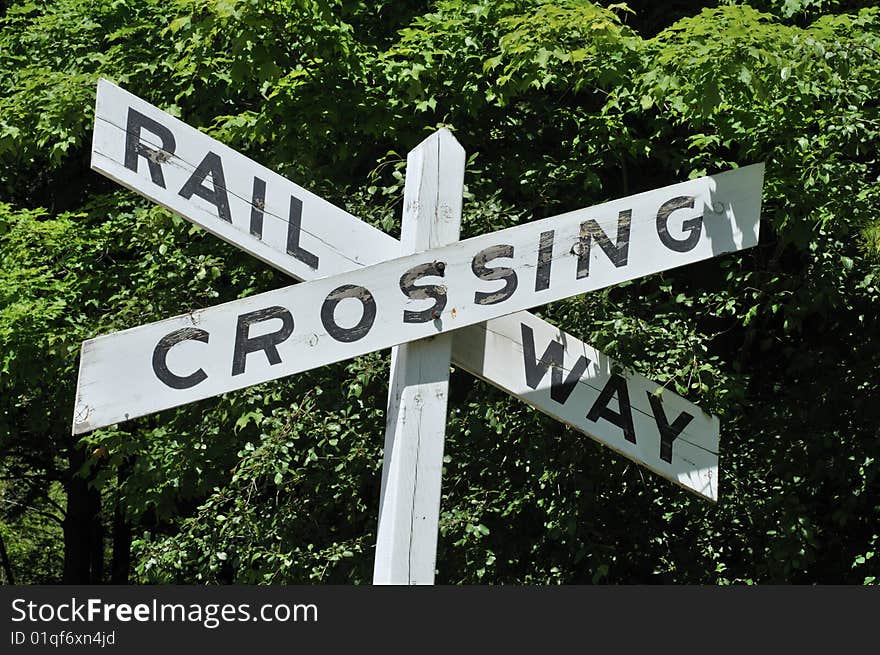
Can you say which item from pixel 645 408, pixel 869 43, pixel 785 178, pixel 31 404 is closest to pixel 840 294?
pixel 785 178

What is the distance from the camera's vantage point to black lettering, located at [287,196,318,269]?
2.34 meters

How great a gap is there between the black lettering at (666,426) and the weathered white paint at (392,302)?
338 millimetres

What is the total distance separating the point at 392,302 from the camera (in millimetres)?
2250

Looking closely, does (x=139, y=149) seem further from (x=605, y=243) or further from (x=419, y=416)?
(x=605, y=243)

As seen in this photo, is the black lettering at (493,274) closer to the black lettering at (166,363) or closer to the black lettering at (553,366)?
the black lettering at (553,366)

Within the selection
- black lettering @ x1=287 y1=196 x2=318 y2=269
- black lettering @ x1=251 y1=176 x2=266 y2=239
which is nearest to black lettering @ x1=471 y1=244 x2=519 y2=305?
black lettering @ x1=287 y1=196 x2=318 y2=269

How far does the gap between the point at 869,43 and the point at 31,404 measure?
595 centimetres

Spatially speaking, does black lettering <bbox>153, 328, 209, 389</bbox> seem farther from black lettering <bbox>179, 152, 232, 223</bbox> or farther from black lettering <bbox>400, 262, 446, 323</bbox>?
black lettering <bbox>400, 262, 446, 323</bbox>

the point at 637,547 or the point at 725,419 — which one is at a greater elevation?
the point at 725,419

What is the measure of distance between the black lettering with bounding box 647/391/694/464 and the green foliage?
1704mm

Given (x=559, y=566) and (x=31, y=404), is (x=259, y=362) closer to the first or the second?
(x=559, y=566)

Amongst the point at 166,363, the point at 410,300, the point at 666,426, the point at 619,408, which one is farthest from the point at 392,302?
the point at 666,426

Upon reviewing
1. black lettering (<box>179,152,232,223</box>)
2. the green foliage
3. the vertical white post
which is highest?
the green foliage

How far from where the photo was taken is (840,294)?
5.29m
